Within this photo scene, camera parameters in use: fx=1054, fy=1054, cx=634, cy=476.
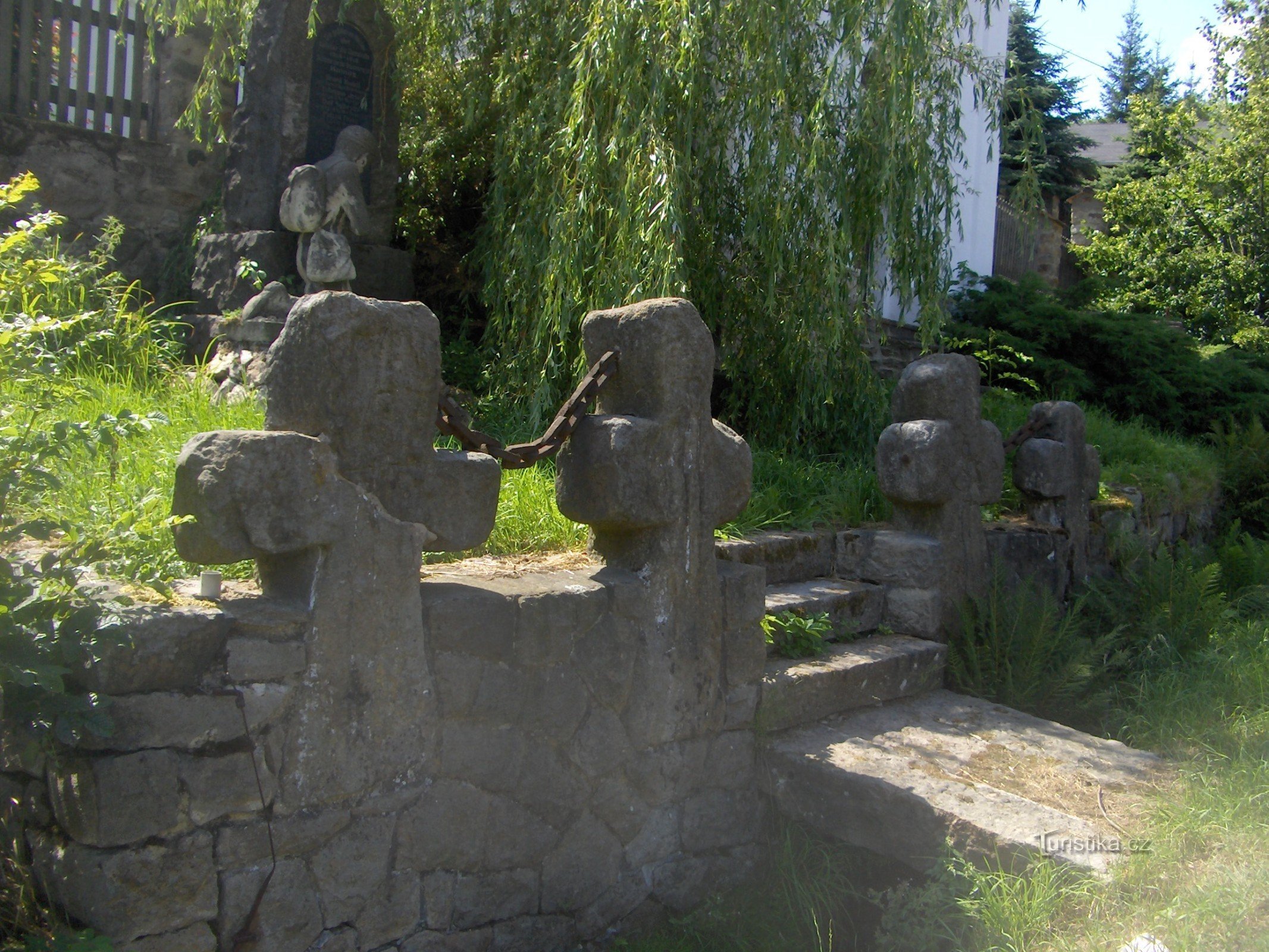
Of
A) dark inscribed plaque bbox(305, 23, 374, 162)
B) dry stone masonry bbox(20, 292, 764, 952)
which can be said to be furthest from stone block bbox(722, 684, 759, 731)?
dark inscribed plaque bbox(305, 23, 374, 162)

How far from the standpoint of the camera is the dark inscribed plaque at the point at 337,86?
7.37 m

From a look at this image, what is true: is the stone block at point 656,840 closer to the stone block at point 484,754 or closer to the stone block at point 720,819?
the stone block at point 720,819

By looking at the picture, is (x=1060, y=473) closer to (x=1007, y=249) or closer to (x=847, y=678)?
(x=847, y=678)

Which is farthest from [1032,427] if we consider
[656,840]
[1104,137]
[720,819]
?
[1104,137]

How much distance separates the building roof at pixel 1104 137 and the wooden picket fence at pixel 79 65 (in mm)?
27019

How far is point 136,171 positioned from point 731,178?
438 cm

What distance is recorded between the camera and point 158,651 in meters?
2.24

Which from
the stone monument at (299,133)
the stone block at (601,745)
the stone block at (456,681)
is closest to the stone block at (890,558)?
the stone block at (601,745)

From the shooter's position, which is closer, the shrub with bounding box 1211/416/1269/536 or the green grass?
the green grass

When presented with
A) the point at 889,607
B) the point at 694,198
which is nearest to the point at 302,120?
the point at 694,198

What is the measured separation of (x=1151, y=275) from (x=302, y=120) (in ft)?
39.1

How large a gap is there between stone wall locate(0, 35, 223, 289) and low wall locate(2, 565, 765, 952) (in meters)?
5.73

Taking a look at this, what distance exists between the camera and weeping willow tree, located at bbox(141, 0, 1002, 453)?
5.55 metres

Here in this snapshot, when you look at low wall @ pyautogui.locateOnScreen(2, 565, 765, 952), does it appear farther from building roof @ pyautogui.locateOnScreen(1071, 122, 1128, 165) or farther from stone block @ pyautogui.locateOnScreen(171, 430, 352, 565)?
building roof @ pyautogui.locateOnScreen(1071, 122, 1128, 165)
